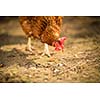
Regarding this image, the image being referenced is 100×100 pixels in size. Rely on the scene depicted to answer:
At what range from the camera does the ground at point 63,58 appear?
225cm

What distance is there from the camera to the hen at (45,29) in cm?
226

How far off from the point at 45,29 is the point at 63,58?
0.34m

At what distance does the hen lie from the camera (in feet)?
7.43

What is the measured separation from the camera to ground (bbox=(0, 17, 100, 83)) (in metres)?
2.25

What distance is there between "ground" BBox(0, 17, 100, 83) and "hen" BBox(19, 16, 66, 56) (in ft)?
0.17

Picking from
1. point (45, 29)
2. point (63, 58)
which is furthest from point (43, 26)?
point (63, 58)

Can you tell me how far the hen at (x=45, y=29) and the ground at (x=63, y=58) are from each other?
2.0 inches

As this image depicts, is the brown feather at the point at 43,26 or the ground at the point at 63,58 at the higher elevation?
the brown feather at the point at 43,26

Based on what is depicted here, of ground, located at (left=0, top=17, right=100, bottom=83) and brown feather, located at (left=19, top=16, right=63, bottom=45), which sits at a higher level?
brown feather, located at (left=19, top=16, right=63, bottom=45)

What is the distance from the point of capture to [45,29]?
228cm
